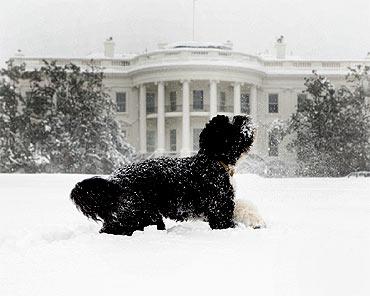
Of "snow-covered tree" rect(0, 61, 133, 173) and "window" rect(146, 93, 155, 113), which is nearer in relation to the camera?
"snow-covered tree" rect(0, 61, 133, 173)

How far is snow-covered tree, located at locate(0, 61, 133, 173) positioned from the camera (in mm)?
13648

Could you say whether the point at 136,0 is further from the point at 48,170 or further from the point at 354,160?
the point at 354,160

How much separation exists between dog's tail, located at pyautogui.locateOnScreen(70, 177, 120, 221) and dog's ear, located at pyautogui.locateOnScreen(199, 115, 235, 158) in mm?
424

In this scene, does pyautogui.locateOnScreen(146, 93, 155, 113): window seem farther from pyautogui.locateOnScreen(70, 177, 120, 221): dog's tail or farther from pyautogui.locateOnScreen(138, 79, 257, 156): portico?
pyautogui.locateOnScreen(70, 177, 120, 221): dog's tail

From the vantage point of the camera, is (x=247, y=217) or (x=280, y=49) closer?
(x=247, y=217)

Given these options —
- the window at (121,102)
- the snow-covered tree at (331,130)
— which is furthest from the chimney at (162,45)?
the snow-covered tree at (331,130)

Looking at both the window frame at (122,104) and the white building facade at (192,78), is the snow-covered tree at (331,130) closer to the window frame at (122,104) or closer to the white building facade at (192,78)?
the white building facade at (192,78)

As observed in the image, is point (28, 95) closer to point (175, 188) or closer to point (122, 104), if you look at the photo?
point (122, 104)

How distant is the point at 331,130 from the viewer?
15352 millimetres

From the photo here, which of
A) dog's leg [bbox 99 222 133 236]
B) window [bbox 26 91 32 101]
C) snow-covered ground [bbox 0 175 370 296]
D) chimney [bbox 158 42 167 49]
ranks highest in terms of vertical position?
chimney [bbox 158 42 167 49]

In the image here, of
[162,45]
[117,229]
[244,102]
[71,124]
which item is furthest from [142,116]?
[117,229]

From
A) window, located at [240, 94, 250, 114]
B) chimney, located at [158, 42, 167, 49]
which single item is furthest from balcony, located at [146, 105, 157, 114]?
chimney, located at [158, 42, 167, 49]

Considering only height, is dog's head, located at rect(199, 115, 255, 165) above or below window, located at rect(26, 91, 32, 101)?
below

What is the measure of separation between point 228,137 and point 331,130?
13576 mm
